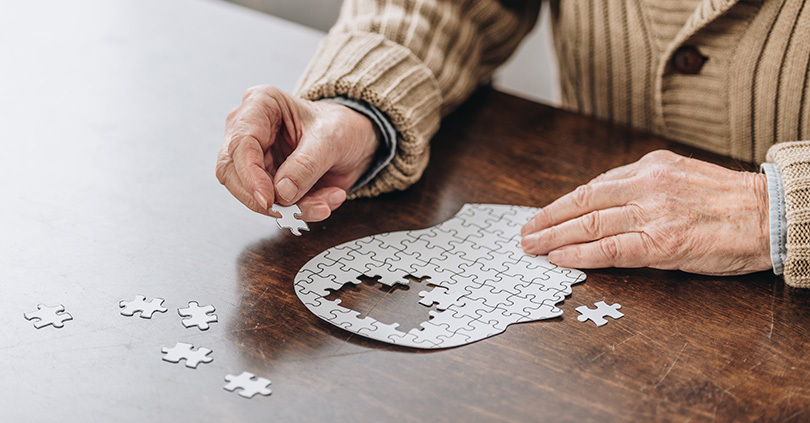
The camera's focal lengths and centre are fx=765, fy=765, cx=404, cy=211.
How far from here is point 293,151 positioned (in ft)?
4.17

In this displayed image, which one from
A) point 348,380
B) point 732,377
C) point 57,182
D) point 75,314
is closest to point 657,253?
point 732,377

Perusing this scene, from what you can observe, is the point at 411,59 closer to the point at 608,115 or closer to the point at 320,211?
the point at 320,211

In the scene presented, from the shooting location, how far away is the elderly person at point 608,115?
1.19 m

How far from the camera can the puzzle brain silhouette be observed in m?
1.06

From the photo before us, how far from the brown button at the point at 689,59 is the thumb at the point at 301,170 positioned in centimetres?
77

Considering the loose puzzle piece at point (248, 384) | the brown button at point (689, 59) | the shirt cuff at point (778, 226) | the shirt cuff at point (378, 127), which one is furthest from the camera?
the brown button at point (689, 59)

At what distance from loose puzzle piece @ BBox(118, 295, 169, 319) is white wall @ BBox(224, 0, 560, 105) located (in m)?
2.32

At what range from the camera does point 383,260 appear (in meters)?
1.21

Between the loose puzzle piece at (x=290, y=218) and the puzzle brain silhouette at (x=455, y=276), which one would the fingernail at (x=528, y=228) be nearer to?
the puzzle brain silhouette at (x=455, y=276)

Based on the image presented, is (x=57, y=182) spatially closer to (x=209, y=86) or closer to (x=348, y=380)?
(x=209, y=86)

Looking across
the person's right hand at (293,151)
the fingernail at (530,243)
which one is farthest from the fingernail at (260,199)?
the fingernail at (530,243)

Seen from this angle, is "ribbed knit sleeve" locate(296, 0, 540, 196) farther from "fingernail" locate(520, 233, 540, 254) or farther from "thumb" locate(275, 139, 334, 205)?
"fingernail" locate(520, 233, 540, 254)

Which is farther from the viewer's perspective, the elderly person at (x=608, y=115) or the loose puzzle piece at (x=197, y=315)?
the elderly person at (x=608, y=115)

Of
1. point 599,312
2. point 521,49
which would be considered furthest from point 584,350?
point 521,49
